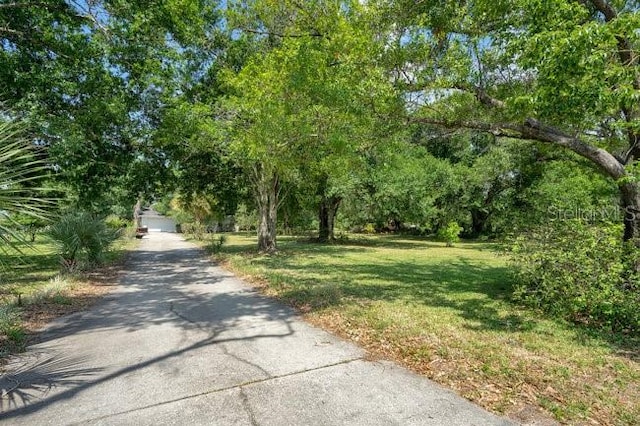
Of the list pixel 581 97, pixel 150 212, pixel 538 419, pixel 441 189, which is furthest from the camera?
pixel 150 212

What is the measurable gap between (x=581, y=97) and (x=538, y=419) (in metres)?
3.86

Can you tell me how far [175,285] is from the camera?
30.7 ft

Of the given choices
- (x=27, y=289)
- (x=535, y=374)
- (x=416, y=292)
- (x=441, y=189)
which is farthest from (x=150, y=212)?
(x=535, y=374)

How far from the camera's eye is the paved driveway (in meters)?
3.07

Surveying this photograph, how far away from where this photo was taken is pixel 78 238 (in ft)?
34.0

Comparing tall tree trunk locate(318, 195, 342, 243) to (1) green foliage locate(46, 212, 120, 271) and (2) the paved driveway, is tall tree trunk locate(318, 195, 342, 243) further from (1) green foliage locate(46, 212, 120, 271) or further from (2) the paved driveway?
(2) the paved driveway

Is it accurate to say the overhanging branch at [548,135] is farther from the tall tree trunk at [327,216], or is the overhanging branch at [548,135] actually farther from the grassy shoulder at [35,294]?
the tall tree trunk at [327,216]

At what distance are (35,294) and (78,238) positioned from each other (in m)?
3.31

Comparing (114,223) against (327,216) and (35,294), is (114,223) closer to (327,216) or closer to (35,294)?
(327,216)

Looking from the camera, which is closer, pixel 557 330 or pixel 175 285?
pixel 557 330

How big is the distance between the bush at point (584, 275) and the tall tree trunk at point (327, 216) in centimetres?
1766

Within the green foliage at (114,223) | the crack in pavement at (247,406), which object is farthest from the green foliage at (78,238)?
the crack in pavement at (247,406)

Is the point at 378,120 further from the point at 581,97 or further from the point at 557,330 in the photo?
the point at 557,330

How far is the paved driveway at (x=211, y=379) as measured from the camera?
307cm
